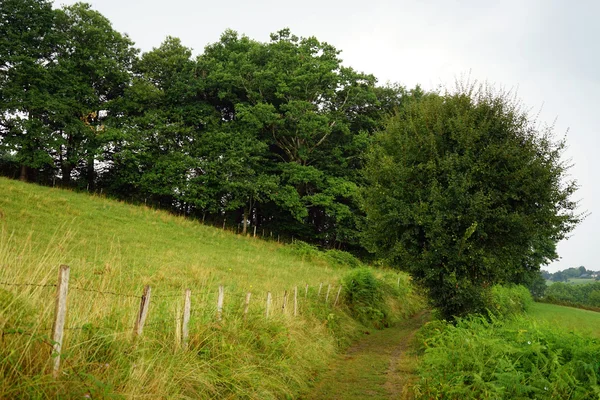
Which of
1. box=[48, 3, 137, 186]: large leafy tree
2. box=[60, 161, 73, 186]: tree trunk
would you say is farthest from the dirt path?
box=[60, 161, 73, 186]: tree trunk

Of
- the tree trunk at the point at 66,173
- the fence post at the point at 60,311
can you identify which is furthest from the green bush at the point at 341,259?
the fence post at the point at 60,311

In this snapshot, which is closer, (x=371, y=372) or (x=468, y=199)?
(x=371, y=372)

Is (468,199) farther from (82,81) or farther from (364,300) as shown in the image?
(82,81)

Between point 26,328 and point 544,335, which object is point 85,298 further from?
point 544,335

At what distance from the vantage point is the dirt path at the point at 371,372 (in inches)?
324

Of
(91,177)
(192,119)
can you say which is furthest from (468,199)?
(91,177)

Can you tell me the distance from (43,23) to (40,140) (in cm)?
968

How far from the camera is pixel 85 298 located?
209 inches

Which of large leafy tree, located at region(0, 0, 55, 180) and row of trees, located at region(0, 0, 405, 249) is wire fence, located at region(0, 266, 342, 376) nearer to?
row of trees, located at region(0, 0, 405, 249)

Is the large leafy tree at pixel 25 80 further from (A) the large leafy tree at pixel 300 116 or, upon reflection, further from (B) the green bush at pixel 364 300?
(B) the green bush at pixel 364 300

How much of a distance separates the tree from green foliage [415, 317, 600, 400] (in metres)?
5.52

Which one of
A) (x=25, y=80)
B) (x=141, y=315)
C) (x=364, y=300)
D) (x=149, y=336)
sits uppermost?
(x=25, y=80)

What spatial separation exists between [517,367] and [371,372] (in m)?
4.51

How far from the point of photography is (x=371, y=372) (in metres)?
10.0
